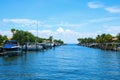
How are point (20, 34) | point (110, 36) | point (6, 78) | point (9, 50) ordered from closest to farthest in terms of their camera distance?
point (6, 78)
point (9, 50)
point (20, 34)
point (110, 36)

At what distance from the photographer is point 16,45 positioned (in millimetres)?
75625

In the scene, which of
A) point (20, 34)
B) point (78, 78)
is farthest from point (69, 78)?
point (20, 34)

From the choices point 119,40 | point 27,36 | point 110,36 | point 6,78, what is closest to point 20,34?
point 27,36

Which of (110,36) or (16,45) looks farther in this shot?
(110,36)

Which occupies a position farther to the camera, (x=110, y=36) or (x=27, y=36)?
(x=110, y=36)

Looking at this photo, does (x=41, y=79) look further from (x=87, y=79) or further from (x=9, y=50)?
(x=9, y=50)

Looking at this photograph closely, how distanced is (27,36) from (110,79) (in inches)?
4564

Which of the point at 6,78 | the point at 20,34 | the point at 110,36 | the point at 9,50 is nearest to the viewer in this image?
the point at 6,78

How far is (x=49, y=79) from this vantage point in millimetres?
32812

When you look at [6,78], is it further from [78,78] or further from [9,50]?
[9,50]

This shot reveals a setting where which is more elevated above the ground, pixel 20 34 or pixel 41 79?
pixel 20 34

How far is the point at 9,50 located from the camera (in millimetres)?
73938

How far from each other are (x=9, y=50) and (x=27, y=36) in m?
73.5

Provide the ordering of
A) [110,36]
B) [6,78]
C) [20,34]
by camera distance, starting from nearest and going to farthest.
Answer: [6,78] < [20,34] < [110,36]
